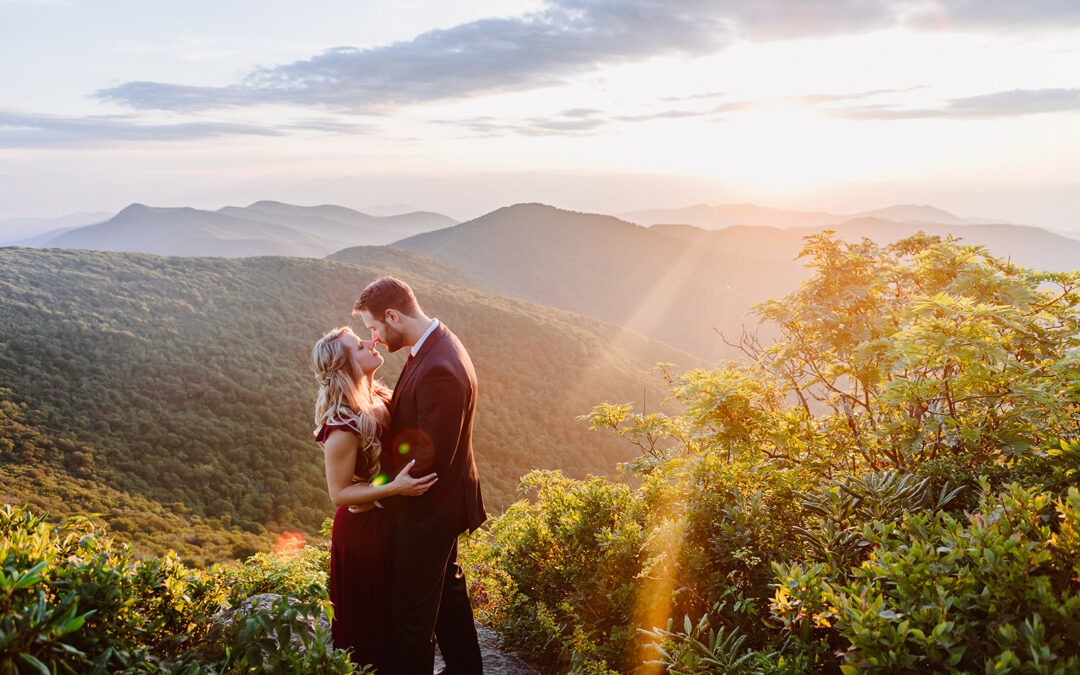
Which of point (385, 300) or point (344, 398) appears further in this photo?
point (385, 300)

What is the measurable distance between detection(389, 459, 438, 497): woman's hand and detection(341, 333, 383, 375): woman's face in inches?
24.1

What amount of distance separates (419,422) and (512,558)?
252 cm

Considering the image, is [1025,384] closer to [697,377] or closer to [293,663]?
[697,377]

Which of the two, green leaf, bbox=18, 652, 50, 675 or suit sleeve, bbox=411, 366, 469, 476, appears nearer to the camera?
green leaf, bbox=18, 652, 50, 675

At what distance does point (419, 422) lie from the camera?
3389mm

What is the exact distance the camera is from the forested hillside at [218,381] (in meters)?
32.4

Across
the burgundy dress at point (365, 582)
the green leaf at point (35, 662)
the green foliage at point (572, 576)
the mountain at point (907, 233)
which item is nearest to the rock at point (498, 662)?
the green foliage at point (572, 576)

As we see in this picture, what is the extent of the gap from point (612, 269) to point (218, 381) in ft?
346

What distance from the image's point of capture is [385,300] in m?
3.54

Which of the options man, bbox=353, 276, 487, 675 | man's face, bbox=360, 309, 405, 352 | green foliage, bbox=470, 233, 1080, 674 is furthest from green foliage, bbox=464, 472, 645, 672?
man's face, bbox=360, 309, 405, 352

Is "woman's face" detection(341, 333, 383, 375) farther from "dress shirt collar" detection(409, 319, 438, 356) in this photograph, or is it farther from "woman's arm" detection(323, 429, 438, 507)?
"woman's arm" detection(323, 429, 438, 507)

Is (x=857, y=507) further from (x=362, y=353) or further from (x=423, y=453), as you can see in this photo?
(x=362, y=353)

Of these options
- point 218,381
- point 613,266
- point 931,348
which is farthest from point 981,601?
point 613,266

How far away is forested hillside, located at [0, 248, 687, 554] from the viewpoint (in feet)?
106
